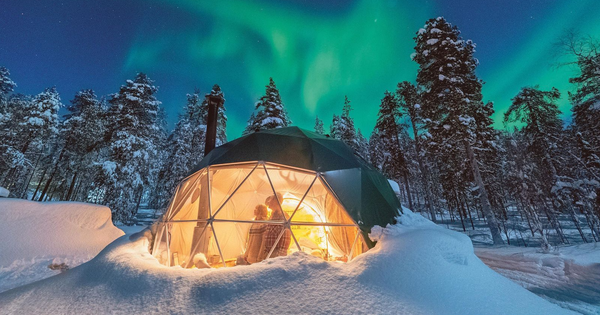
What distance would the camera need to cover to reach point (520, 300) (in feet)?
9.37

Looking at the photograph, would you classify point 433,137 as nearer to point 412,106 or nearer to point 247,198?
point 412,106

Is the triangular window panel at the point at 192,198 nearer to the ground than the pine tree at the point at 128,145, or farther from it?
nearer to the ground

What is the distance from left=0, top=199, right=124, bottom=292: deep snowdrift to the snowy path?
11784 mm

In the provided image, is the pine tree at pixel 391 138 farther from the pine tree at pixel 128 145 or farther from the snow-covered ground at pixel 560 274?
the pine tree at pixel 128 145

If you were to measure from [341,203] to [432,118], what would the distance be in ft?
43.8

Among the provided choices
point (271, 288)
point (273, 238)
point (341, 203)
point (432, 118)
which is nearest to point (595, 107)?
point (432, 118)

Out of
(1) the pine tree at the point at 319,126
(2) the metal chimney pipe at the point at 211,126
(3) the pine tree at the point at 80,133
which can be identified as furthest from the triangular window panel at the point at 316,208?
(1) the pine tree at the point at 319,126

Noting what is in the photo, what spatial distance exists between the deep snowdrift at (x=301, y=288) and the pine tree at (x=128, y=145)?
13.4 m

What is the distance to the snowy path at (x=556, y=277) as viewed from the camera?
13.1 ft

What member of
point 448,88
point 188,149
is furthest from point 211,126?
point 448,88

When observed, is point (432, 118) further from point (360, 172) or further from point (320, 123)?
point (320, 123)

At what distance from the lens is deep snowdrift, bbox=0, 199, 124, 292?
18.9ft

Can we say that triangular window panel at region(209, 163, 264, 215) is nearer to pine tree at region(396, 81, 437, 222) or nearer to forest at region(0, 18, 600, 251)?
forest at region(0, 18, 600, 251)

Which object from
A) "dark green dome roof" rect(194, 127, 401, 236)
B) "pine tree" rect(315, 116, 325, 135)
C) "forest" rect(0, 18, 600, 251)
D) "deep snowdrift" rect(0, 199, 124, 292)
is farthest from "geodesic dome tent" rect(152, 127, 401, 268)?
"pine tree" rect(315, 116, 325, 135)
